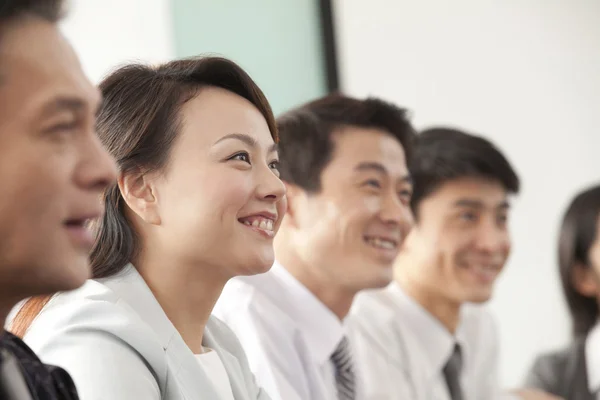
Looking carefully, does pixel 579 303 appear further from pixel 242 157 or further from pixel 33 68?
pixel 33 68

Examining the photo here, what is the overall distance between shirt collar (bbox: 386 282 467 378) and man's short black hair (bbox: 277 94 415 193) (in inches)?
22.3

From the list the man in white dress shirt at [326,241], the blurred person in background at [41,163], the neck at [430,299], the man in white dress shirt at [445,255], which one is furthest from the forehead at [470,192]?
the blurred person in background at [41,163]

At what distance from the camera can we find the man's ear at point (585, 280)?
307cm

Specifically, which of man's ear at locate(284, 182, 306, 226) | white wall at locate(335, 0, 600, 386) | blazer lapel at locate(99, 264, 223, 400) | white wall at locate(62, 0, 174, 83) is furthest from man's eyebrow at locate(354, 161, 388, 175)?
white wall at locate(335, 0, 600, 386)

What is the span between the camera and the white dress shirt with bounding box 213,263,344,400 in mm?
1892

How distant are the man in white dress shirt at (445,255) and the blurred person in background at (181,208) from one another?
3.87 feet

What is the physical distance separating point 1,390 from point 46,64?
0.89 ft

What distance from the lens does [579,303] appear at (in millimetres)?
3123

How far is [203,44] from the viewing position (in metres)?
3.46

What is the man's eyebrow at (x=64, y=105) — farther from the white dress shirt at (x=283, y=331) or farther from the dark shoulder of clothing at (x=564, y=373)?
the dark shoulder of clothing at (x=564, y=373)

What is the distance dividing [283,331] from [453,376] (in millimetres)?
851

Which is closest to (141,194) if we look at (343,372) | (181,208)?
(181,208)

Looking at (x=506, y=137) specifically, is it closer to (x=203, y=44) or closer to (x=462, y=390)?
(x=203, y=44)

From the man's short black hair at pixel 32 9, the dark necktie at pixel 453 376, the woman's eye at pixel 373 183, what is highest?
the man's short black hair at pixel 32 9
